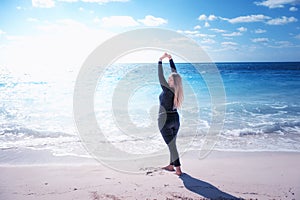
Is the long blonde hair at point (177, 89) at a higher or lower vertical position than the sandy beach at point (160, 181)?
higher

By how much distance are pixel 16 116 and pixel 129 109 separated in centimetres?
569

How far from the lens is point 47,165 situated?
588cm

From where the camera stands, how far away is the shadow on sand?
14.1 feet

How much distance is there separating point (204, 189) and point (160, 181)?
2.81ft

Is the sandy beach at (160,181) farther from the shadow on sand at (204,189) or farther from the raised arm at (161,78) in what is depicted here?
the raised arm at (161,78)

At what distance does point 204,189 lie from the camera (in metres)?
4.59

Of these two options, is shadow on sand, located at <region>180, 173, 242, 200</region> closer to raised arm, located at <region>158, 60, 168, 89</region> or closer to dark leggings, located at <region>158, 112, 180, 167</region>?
dark leggings, located at <region>158, 112, 180, 167</region>

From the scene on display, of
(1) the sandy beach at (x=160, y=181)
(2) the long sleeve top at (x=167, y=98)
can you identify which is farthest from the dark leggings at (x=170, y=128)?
(1) the sandy beach at (x=160, y=181)

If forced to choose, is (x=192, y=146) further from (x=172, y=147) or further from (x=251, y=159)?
(x=172, y=147)

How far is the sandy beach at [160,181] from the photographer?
14.3ft

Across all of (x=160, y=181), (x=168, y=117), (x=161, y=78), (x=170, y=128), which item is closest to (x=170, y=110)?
(x=168, y=117)

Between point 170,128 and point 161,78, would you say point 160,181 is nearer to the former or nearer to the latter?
point 170,128

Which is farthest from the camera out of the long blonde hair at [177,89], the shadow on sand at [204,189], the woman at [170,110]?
the woman at [170,110]

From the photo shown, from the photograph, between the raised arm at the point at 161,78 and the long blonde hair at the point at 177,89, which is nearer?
the long blonde hair at the point at 177,89
